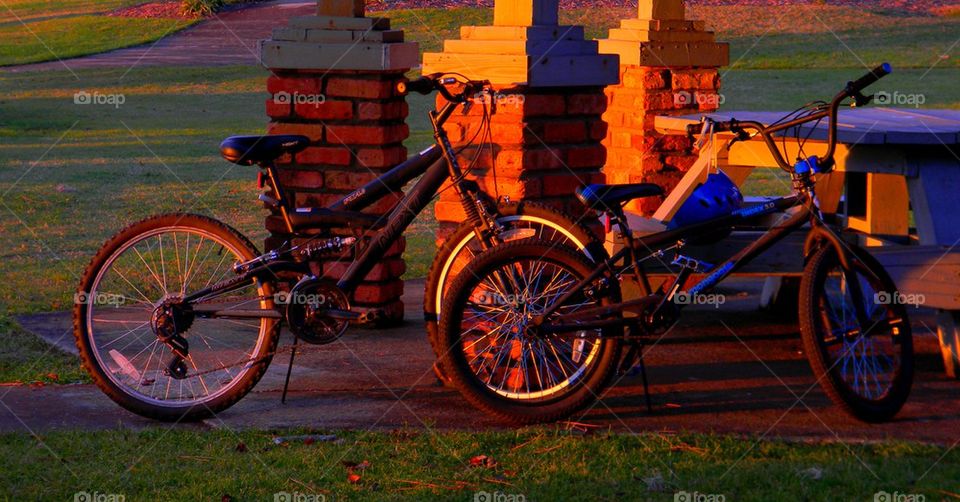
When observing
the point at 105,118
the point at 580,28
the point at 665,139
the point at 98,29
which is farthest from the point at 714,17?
the point at 580,28

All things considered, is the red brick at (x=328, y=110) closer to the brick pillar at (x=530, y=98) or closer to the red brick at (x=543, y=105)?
the brick pillar at (x=530, y=98)

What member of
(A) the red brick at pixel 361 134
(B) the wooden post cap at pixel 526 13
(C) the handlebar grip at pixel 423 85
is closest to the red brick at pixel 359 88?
(A) the red brick at pixel 361 134

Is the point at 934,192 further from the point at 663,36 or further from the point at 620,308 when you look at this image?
the point at 663,36

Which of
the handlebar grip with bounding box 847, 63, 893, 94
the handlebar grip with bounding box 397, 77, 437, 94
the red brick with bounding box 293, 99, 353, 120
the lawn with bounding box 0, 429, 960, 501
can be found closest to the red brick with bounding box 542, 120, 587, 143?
the handlebar grip with bounding box 397, 77, 437, 94

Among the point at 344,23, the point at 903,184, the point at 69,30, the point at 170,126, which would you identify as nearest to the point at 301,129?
the point at 344,23

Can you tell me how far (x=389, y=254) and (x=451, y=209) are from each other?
799mm

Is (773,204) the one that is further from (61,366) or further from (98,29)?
(98,29)

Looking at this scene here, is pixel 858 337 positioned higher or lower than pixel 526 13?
lower

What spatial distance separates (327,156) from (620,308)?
2.24 meters

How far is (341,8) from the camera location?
7.15 m

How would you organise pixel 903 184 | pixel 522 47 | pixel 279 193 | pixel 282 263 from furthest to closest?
pixel 903 184
pixel 522 47
pixel 279 193
pixel 282 263

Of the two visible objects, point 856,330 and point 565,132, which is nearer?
point 856,330

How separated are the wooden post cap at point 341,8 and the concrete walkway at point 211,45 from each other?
22.8 meters

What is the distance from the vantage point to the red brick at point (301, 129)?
23.1 feet
